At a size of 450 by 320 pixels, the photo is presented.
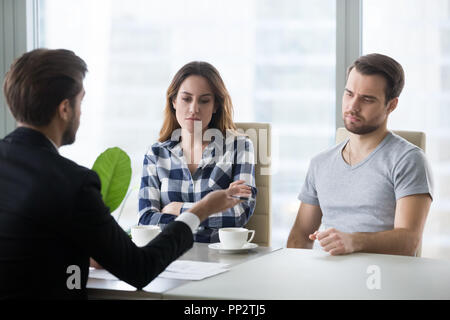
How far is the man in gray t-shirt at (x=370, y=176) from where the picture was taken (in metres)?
2.00

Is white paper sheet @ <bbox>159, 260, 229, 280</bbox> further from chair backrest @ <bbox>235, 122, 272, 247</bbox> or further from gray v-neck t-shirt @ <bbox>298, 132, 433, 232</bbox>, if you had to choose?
chair backrest @ <bbox>235, 122, 272, 247</bbox>

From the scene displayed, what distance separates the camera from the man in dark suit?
4.03ft

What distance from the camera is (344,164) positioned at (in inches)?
87.2

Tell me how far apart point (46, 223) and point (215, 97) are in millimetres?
1426

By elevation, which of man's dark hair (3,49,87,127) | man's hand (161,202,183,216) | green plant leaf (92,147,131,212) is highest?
man's dark hair (3,49,87,127)

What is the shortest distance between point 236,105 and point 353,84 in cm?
106

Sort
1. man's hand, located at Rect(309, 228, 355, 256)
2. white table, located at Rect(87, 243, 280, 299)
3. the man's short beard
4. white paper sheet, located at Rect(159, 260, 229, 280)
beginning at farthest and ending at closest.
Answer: the man's short beard → man's hand, located at Rect(309, 228, 355, 256) → white paper sheet, located at Rect(159, 260, 229, 280) → white table, located at Rect(87, 243, 280, 299)

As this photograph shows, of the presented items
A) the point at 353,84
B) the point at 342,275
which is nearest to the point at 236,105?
the point at 353,84

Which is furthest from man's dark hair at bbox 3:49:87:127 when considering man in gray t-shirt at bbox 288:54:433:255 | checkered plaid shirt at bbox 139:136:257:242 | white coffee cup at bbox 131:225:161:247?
man in gray t-shirt at bbox 288:54:433:255

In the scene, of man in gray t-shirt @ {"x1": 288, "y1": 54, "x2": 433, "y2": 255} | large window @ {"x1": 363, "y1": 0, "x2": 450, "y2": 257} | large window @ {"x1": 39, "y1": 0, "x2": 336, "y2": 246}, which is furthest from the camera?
large window @ {"x1": 39, "y1": 0, "x2": 336, "y2": 246}

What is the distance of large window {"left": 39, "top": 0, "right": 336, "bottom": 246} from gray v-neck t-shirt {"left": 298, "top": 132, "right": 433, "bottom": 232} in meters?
0.87

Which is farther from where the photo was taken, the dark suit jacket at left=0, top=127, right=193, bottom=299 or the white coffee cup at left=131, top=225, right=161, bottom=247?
the white coffee cup at left=131, top=225, right=161, bottom=247

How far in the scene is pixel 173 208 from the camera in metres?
2.21
